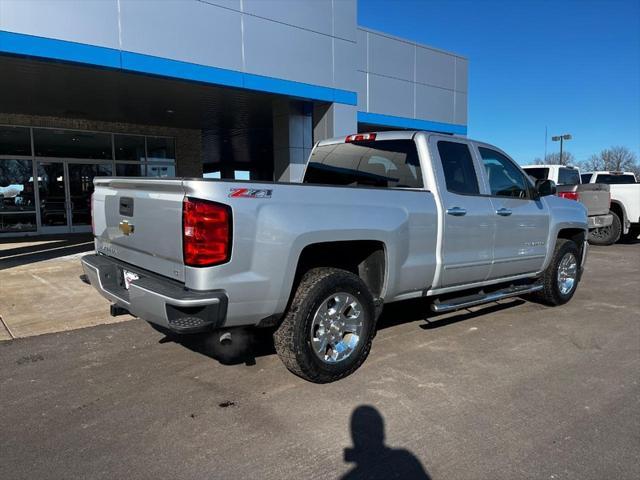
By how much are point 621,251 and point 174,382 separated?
1247 cm

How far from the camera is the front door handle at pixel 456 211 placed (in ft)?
15.5

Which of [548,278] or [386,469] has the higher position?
[548,278]

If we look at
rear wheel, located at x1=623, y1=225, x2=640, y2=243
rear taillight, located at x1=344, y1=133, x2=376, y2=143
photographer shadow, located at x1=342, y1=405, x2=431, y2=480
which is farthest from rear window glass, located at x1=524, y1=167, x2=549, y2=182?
photographer shadow, located at x1=342, y1=405, x2=431, y2=480

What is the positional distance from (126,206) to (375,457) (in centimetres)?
266

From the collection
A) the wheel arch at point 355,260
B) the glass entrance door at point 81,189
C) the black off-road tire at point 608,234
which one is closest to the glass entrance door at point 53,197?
the glass entrance door at point 81,189

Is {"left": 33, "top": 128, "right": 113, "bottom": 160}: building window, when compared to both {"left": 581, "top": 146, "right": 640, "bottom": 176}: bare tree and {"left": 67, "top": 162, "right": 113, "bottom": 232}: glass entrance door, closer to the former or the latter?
{"left": 67, "top": 162, "right": 113, "bottom": 232}: glass entrance door

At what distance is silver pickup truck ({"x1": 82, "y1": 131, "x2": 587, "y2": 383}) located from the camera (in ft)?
10.6

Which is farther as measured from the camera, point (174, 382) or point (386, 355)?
point (386, 355)

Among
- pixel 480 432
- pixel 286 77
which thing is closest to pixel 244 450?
pixel 480 432

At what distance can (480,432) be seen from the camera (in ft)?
10.5

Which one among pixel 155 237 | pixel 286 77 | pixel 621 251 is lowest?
pixel 621 251

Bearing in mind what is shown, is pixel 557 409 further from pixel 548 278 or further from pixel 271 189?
pixel 548 278

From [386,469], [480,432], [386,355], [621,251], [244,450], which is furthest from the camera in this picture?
[621,251]

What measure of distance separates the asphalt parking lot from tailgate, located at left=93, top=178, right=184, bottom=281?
3.38ft
